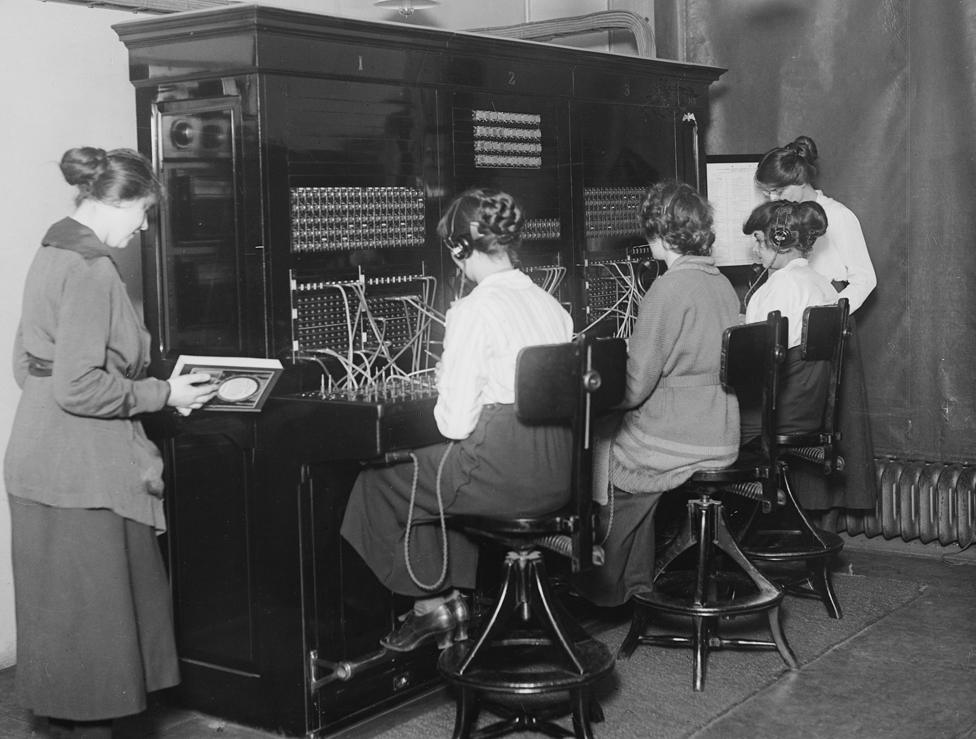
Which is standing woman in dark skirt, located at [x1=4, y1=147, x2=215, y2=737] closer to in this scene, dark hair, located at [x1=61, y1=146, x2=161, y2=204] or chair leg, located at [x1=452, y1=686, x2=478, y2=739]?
dark hair, located at [x1=61, y1=146, x2=161, y2=204]

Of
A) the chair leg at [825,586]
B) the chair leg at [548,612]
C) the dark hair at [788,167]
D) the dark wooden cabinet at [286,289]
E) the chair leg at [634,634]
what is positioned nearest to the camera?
the chair leg at [548,612]

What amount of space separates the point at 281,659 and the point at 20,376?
993 millimetres

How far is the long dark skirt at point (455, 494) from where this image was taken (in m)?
3.07

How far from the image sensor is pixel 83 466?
9.63 feet

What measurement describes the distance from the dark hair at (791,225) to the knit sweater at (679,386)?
0.71 meters

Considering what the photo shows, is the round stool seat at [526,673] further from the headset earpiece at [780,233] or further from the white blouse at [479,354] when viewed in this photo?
the headset earpiece at [780,233]

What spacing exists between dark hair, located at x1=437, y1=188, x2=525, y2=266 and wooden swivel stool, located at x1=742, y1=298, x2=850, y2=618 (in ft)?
3.63

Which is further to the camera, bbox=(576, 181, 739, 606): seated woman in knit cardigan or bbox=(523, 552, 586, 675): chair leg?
bbox=(576, 181, 739, 606): seated woman in knit cardigan

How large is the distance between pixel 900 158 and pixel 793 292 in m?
1.31

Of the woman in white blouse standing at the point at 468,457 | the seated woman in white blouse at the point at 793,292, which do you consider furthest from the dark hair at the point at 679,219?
the woman in white blouse standing at the point at 468,457

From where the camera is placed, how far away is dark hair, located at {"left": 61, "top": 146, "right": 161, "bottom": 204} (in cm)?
296

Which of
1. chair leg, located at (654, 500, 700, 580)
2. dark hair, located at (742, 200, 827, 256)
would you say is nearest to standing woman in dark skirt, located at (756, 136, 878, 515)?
dark hair, located at (742, 200, 827, 256)

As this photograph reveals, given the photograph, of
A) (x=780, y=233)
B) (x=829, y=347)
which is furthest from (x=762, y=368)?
(x=780, y=233)

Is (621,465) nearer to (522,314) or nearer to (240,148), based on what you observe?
(522,314)
